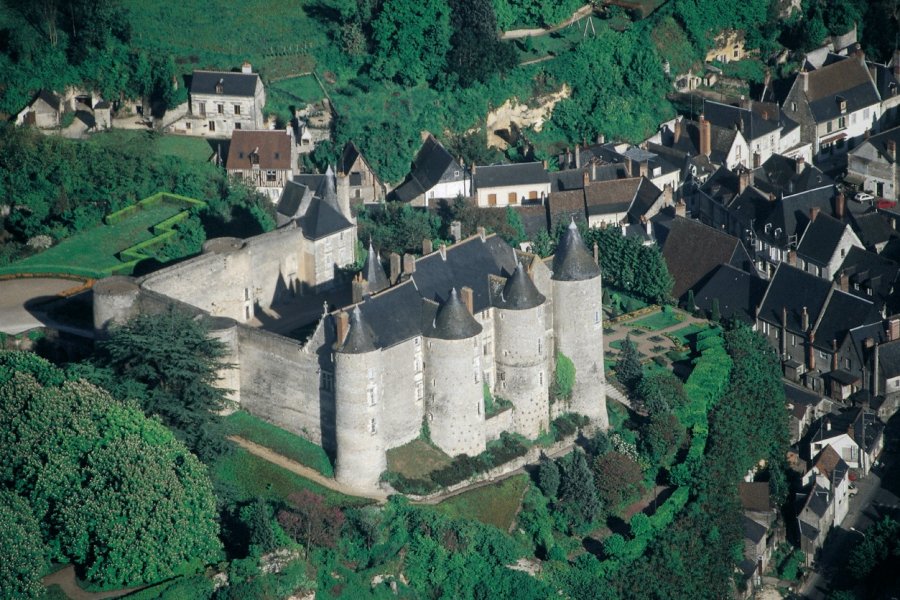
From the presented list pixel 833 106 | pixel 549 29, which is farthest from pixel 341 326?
pixel 833 106

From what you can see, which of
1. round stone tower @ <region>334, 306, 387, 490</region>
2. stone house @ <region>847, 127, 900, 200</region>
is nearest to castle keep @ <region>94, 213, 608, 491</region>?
round stone tower @ <region>334, 306, 387, 490</region>

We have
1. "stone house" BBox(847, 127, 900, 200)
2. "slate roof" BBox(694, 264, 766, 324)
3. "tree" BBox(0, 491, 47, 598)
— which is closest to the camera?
"tree" BBox(0, 491, 47, 598)

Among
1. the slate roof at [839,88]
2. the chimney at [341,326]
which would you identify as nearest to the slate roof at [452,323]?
the chimney at [341,326]

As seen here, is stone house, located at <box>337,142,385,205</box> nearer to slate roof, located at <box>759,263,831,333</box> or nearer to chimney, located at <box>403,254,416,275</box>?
slate roof, located at <box>759,263,831,333</box>

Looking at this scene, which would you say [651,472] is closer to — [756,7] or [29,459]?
[29,459]

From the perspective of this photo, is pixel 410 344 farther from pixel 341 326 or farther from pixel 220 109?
pixel 220 109

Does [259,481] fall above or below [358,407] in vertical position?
below
